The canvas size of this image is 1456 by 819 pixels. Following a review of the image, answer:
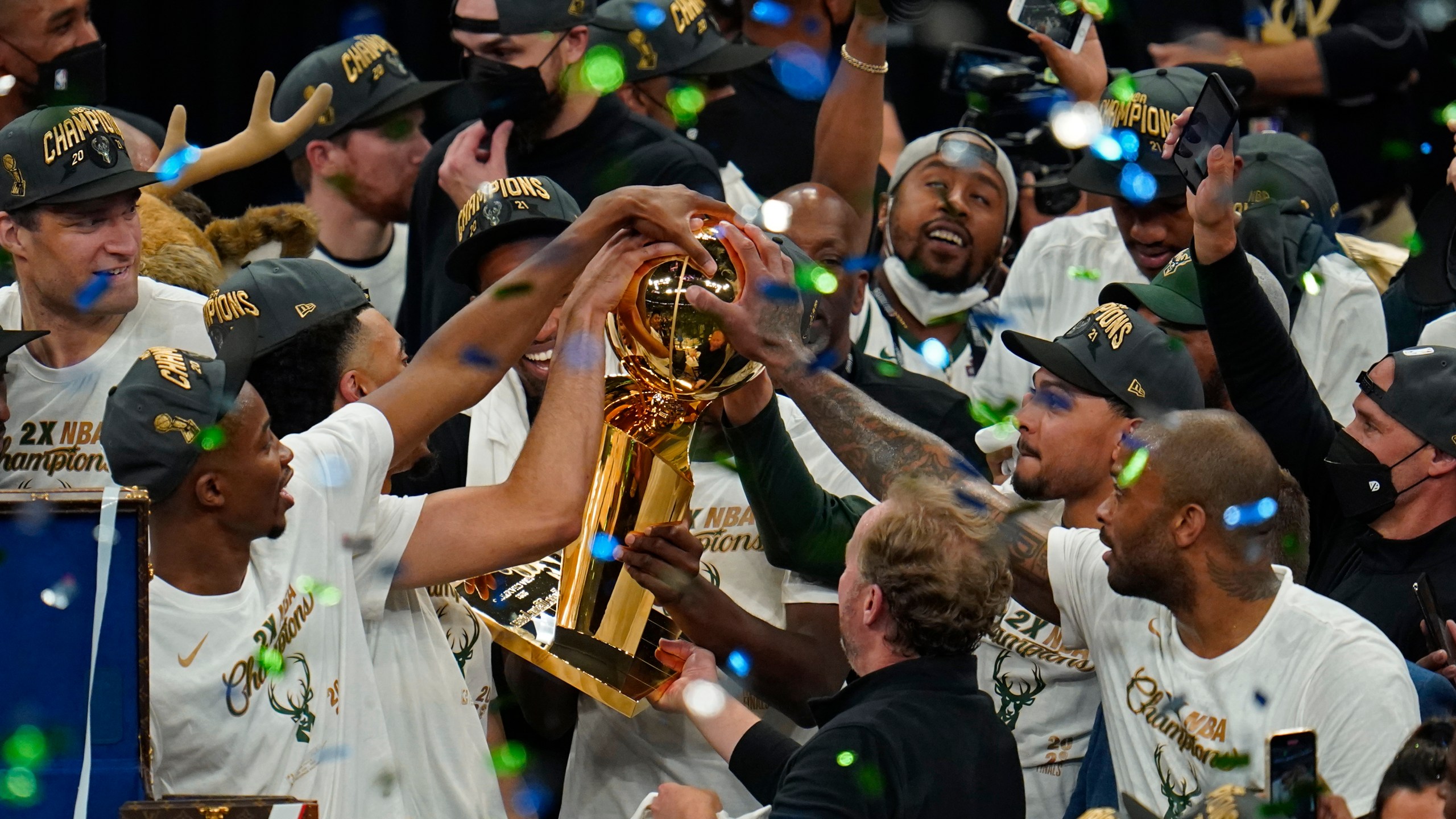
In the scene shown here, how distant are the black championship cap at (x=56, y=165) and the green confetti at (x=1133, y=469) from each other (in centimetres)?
217

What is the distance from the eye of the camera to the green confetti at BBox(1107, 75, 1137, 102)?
15.5 ft

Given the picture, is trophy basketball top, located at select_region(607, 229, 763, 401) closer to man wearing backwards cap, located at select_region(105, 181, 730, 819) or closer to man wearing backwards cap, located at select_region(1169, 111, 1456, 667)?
man wearing backwards cap, located at select_region(105, 181, 730, 819)

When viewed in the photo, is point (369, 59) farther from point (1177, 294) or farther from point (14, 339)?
→ point (1177, 294)

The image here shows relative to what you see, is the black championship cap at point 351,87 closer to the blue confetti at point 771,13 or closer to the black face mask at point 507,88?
the black face mask at point 507,88

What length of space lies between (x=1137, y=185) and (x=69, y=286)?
2629 millimetres

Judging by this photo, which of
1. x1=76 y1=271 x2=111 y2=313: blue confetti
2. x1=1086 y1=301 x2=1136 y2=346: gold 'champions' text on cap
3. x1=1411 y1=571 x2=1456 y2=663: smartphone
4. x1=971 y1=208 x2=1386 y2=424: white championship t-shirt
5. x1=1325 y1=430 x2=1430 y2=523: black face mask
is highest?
x1=76 y1=271 x2=111 y2=313: blue confetti

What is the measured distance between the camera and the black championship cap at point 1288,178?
15.7 feet

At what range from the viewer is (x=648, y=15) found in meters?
5.48

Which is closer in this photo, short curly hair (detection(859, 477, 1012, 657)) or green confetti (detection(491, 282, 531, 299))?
short curly hair (detection(859, 477, 1012, 657))

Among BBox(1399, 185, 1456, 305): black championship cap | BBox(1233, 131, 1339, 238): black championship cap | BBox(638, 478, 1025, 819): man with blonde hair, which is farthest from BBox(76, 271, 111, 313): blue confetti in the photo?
BBox(1399, 185, 1456, 305): black championship cap

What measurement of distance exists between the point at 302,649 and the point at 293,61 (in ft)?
14.8

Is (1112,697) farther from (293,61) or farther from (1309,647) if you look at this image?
(293,61)

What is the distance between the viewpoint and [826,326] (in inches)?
166

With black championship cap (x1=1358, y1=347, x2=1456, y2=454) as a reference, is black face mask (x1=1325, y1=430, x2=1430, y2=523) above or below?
below
